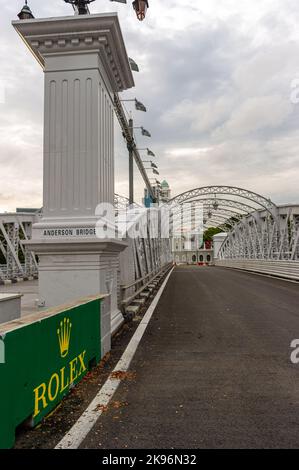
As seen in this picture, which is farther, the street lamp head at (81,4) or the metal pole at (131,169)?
the metal pole at (131,169)

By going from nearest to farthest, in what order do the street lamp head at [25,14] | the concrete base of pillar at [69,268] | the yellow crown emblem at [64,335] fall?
the yellow crown emblem at [64,335]
the concrete base of pillar at [69,268]
the street lamp head at [25,14]

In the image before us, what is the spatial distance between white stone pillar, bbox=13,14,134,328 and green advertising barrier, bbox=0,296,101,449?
6.07 ft

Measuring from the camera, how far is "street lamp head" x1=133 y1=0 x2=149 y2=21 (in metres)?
7.09

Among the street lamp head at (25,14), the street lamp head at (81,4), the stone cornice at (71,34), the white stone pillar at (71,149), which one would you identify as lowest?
the white stone pillar at (71,149)

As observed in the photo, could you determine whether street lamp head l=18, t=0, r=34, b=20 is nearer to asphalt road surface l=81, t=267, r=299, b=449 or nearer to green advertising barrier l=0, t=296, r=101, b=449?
green advertising barrier l=0, t=296, r=101, b=449

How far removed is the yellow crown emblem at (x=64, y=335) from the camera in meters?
4.66

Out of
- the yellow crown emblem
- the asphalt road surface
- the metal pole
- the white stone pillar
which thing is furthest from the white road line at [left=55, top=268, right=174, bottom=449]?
the metal pole

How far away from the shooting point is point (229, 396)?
15.9 ft

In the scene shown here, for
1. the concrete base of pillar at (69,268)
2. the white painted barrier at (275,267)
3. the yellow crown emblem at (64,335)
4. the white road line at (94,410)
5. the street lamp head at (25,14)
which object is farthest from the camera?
the white painted barrier at (275,267)

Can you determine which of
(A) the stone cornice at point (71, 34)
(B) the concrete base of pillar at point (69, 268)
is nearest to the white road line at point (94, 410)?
(B) the concrete base of pillar at point (69, 268)

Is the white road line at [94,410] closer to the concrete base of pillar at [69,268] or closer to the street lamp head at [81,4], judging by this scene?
the concrete base of pillar at [69,268]

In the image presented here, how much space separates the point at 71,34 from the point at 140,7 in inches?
52.4
